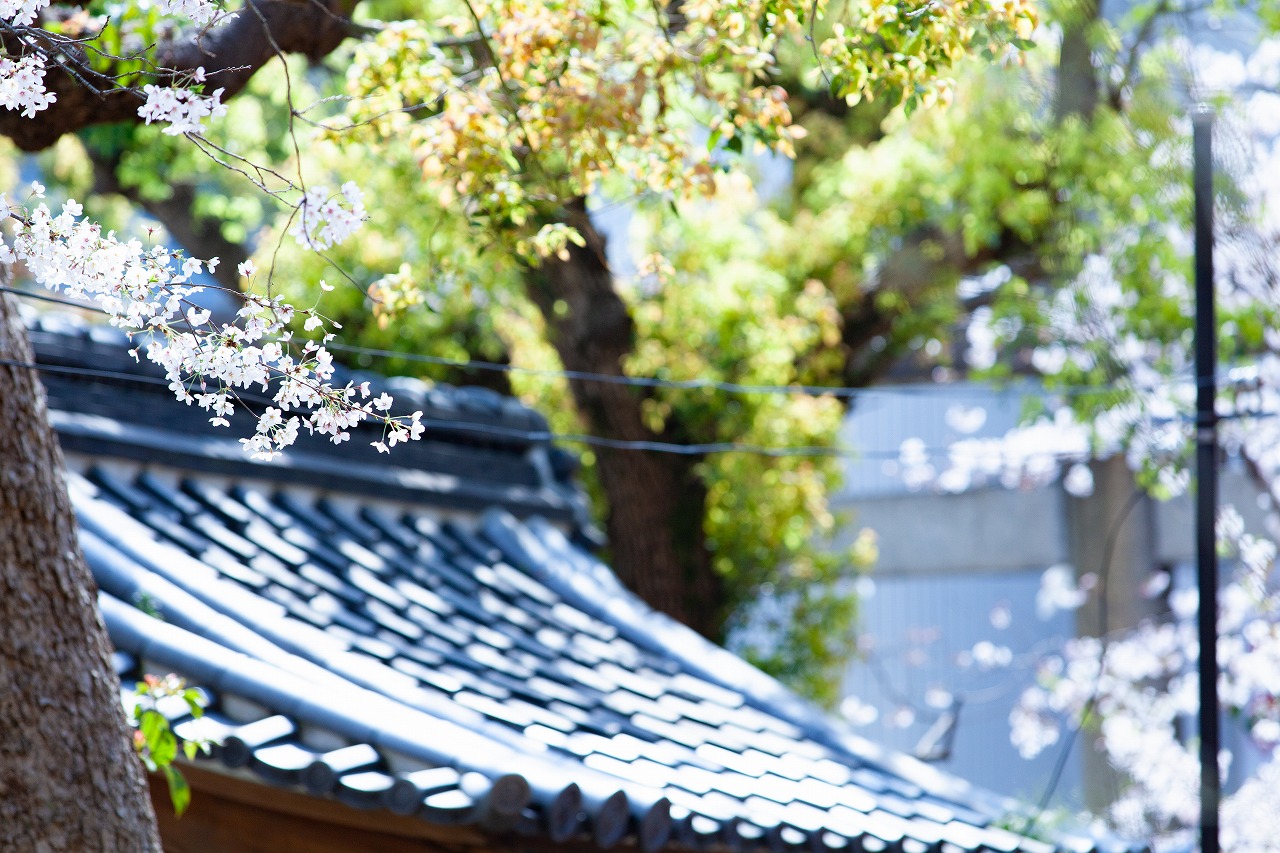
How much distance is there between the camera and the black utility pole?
4.19 meters

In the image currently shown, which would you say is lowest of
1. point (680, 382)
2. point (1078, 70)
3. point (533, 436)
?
point (533, 436)

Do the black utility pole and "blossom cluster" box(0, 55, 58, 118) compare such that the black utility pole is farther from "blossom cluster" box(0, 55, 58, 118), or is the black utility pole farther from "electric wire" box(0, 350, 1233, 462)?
"blossom cluster" box(0, 55, 58, 118)

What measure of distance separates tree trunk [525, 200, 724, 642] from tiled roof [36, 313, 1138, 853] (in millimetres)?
2384

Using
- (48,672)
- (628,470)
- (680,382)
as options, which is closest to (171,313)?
(48,672)

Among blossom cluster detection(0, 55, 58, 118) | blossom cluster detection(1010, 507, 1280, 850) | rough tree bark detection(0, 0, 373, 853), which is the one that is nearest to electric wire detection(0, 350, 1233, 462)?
rough tree bark detection(0, 0, 373, 853)

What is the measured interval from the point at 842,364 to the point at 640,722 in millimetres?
4891

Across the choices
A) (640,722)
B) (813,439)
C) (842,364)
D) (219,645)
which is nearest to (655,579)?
(813,439)

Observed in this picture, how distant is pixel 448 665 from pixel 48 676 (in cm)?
158

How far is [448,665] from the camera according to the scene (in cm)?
374

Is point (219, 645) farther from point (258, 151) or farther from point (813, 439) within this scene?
point (258, 151)

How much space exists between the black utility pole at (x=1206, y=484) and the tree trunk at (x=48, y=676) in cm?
317

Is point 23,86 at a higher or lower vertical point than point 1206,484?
lower

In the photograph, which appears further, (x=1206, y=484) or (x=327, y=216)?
(x=1206, y=484)

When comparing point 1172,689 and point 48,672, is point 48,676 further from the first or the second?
point 1172,689
